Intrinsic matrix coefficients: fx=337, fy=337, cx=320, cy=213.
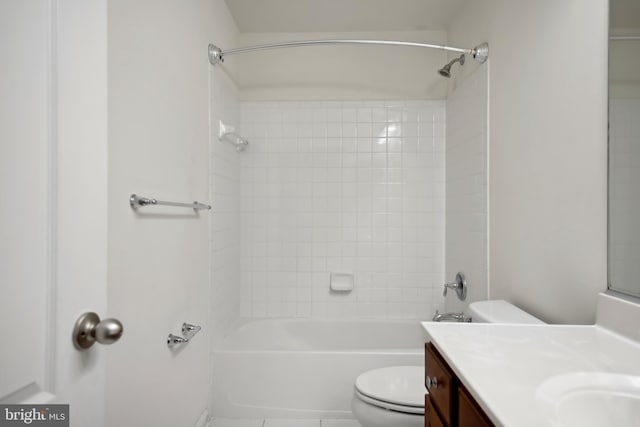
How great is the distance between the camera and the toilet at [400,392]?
133 cm

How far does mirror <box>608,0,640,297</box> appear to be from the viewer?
0.94m

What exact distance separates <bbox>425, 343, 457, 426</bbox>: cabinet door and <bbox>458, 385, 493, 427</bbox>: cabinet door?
38mm

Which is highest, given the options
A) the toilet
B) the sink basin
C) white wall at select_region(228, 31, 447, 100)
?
white wall at select_region(228, 31, 447, 100)

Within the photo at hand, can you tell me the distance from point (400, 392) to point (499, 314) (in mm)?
536

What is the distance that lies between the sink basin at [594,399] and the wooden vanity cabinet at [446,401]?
13 cm

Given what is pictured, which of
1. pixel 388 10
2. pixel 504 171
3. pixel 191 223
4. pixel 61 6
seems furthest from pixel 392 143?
pixel 61 6

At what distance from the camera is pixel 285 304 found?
8.52 ft

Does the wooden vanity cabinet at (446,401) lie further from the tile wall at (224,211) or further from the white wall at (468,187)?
the tile wall at (224,211)

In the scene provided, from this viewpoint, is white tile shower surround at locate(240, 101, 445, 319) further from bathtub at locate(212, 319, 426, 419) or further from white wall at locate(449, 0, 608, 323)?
white wall at locate(449, 0, 608, 323)

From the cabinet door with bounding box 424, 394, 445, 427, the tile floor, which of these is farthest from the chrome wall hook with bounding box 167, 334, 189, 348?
the cabinet door with bounding box 424, 394, 445, 427

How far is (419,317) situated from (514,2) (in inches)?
79.9

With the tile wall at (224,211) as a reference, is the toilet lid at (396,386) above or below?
below

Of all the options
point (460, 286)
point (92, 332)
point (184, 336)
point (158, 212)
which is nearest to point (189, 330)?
point (184, 336)

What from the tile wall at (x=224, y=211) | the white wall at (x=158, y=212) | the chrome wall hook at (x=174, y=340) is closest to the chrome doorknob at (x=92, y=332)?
the white wall at (x=158, y=212)
